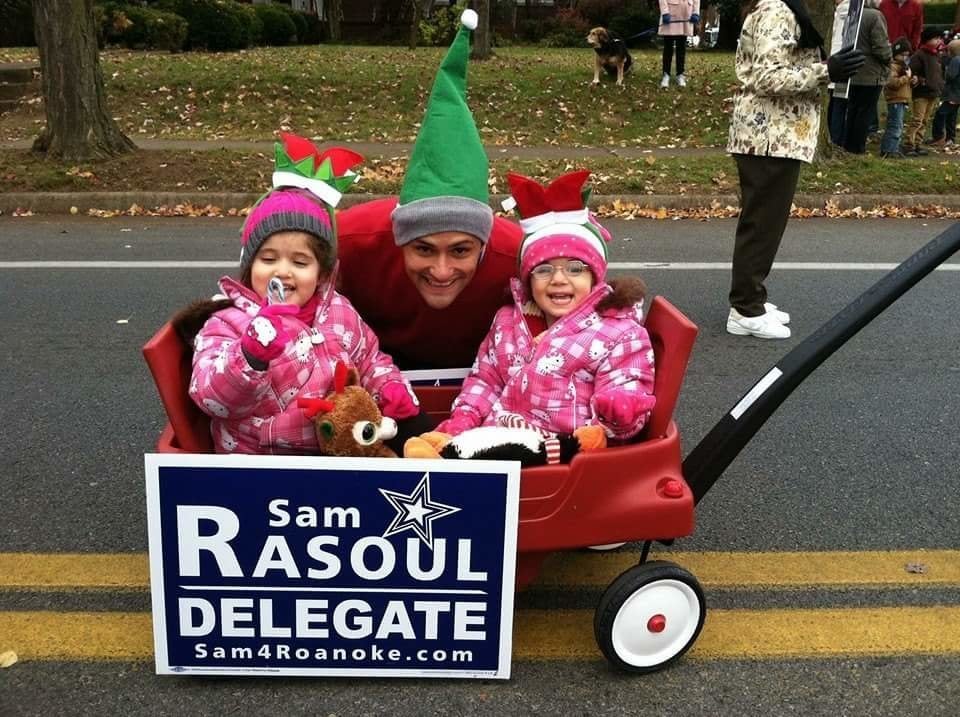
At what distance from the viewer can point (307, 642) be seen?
209 centimetres

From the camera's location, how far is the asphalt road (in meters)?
2.12

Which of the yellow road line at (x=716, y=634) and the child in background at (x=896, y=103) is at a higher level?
the child in background at (x=896, y=103)

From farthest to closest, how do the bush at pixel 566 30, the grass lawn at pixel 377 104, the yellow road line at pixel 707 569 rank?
the bush at pixel 566 30 → the grass lawn at pixel 377 104 → the yellow road line at pixel 707 569

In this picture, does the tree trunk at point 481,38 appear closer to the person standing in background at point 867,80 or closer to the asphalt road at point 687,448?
the person standing in background at point 867,80

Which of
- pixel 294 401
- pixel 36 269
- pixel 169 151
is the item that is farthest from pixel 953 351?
pixel 169 151

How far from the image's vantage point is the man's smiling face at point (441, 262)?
2.49m

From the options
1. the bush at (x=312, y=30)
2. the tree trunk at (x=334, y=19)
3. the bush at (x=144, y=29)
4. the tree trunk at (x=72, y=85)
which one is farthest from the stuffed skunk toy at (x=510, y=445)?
the tree trunk at (x=334, y=19)

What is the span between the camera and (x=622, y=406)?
220 centimetres

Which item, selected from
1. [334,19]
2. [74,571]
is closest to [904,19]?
[74,571]

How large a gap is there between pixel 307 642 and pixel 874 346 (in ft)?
11.6

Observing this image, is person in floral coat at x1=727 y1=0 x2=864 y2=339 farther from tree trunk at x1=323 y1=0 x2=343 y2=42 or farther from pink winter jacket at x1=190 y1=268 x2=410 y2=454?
tree trunk at x1=323 y1=0 x2=343 y2=42

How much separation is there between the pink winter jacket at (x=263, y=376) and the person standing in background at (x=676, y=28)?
11739 millimetres

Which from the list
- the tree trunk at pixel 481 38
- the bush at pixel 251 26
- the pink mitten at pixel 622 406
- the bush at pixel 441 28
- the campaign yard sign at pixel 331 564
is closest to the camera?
the campaign yard sign at pixel 331 564

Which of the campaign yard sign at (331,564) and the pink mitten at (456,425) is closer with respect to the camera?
the campaign yard sign at (331,564)
